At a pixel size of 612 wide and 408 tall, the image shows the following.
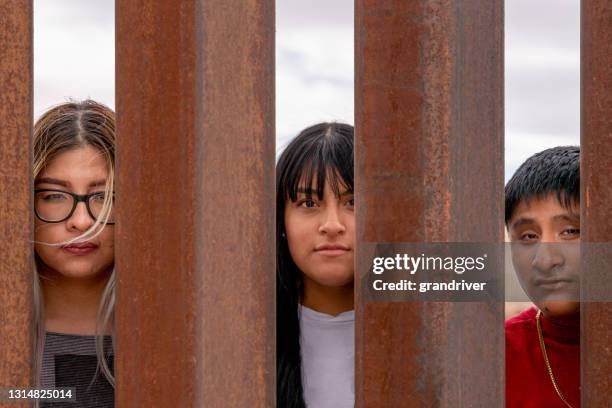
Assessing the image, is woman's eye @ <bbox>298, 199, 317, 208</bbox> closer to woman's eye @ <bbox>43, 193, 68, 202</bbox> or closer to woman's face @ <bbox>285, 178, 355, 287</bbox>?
woman's face @ <bbox>285, 178, 355, 287</bbox>

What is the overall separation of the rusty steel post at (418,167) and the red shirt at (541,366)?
0.83m

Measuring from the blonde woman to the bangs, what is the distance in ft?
1.73

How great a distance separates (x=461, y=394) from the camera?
140 cm

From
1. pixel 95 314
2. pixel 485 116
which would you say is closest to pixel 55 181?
pixel 95 314

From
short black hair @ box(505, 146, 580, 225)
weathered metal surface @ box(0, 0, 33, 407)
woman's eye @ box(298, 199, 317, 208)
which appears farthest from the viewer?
woman's eye @ box(298, 199, 317, 208)

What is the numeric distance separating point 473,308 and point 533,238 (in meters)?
0.87

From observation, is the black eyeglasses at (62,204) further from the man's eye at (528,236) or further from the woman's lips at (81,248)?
the man's eye at (528,236)

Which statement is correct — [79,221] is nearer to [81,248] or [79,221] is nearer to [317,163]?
[81,248]

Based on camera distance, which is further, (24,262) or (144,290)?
(24,262)

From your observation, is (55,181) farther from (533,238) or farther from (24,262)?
(533,238)

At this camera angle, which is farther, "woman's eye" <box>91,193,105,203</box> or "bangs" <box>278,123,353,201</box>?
"bangs" <box>278,123,353,201</box>

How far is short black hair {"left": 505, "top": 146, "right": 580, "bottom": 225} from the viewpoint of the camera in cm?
226

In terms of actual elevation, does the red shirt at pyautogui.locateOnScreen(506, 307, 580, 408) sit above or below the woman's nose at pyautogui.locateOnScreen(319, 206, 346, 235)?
below

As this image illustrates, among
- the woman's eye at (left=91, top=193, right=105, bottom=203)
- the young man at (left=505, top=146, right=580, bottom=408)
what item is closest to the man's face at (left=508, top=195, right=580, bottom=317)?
the young man at (left=505, top=146, right=580, bottom=408)
